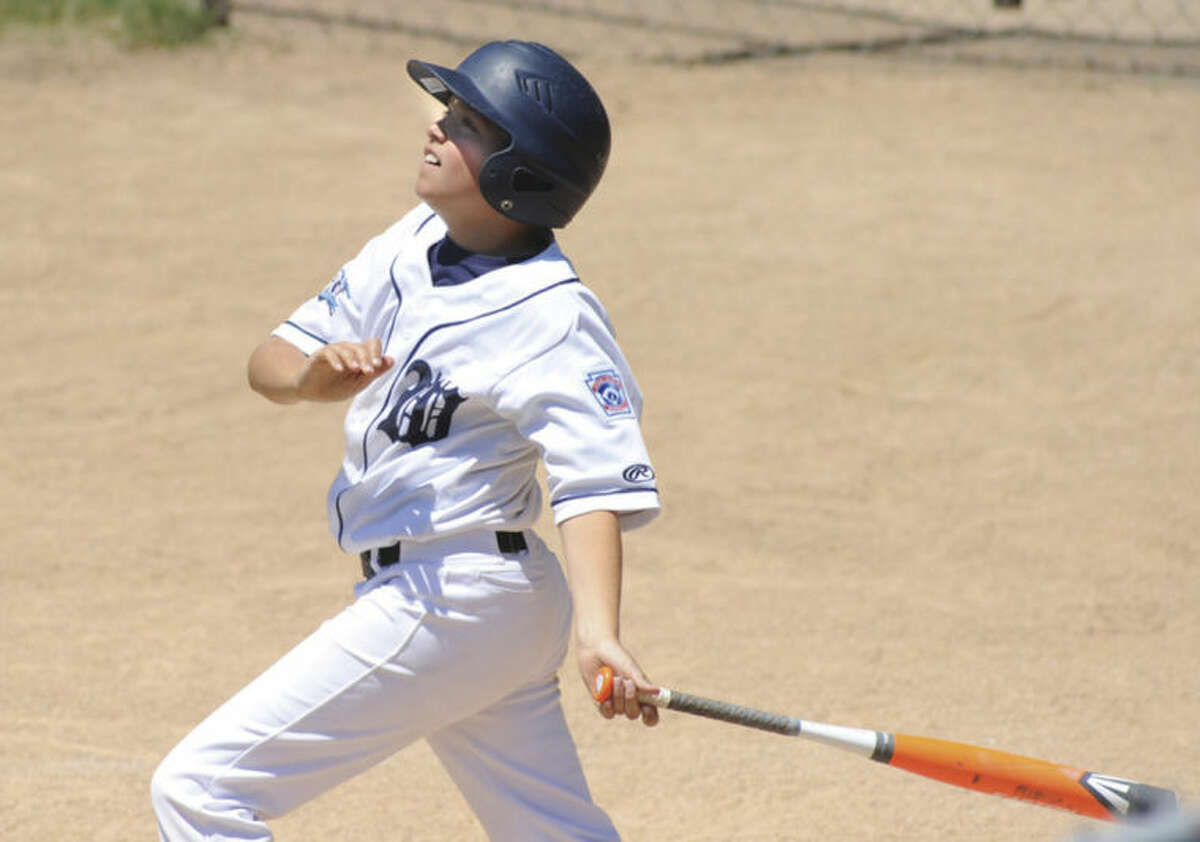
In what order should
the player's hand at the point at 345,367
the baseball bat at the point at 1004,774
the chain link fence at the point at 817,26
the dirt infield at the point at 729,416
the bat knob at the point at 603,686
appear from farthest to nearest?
the chain link fence at the point at 817,26 → the dirt infield at the point at 729,416 → the baseball bat at the point at 1004,774 → the player's hand at the point at 345,367 → the bat knob at the point at 603,686

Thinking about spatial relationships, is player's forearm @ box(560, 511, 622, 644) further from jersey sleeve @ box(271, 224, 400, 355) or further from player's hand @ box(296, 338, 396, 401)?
jersey sleeve @ box(271, 224, 400, 355)

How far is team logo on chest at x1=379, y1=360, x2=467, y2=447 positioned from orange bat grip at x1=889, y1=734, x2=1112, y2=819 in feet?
3.19

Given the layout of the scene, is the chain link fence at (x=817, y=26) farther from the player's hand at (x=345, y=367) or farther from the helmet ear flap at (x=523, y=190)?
the player's hand at (x=345, y=367)

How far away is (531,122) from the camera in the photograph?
3033 mm

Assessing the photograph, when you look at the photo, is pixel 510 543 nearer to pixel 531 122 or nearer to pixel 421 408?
pixel 421 408

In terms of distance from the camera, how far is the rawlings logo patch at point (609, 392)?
2.91 m

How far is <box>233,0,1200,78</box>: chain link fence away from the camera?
10922 mm

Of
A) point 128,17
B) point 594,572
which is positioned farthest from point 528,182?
point 128,17

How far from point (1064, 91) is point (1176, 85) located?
0.69m

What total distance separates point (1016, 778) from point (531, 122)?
142cm

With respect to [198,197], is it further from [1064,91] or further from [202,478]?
[1064,91]

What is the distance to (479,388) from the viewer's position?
9.64ft

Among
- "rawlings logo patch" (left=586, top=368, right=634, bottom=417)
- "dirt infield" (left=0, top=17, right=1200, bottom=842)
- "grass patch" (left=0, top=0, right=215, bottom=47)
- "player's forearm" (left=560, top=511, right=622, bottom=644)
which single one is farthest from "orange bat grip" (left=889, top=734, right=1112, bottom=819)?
"grass patch" (left=0, top=0, right=215, bottom=47)

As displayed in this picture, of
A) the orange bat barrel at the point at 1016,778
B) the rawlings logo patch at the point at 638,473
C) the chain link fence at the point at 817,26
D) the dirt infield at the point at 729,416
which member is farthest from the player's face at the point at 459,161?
the chain link fence at the point at 817,26
